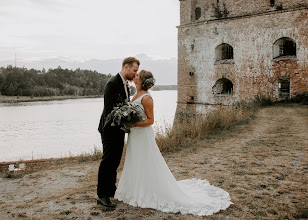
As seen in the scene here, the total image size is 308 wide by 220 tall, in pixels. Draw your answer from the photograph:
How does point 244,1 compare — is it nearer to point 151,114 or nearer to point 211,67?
point 211,67

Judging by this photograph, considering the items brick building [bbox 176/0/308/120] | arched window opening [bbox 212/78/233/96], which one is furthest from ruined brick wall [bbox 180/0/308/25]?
arched window opening [bbox 212/78/233/96]

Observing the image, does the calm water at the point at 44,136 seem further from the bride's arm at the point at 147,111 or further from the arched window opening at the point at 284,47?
the bride's arm at the point at 147,111

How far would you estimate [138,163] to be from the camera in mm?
3502

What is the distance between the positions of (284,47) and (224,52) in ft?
12.8

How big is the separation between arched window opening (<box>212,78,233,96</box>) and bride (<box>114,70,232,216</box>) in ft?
49.0

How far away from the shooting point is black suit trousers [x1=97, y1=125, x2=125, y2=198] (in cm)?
345

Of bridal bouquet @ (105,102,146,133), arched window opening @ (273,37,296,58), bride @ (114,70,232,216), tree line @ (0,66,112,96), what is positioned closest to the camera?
bridal bouquet @ (105,102,146,133)

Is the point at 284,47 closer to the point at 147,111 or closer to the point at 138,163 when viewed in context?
the point at 147,111

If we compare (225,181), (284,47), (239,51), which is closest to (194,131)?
(225,181)

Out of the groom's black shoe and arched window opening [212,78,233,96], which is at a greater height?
arched window opening [212,78,233,96]

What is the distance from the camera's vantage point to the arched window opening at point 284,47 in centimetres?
1574

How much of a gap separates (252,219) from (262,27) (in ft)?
50.5

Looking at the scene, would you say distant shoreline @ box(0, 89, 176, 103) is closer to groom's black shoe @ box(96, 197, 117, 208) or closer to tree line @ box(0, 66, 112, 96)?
tree line @ box(0, 66, 112, 96)

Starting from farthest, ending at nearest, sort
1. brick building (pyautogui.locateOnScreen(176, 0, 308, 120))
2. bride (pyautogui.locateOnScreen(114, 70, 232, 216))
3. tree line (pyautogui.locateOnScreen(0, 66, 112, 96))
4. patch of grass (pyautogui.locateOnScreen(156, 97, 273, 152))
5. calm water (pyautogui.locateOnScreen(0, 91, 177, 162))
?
1. tree line (pyautogui.locateOnScreen(0, 66, 112, 96))
2. calm water (pyautogui.locateOnScreen(0, 91, 177, 162))
3. brick building (pyautogui.locateOnScreen(176, 0, 308, 120))
4. patch of grass (pyautogui.locateOnScreen(156, 97, 273, 152))
5. bride (pyautogui.locateOnScreen(114, 70, 232, 216))
